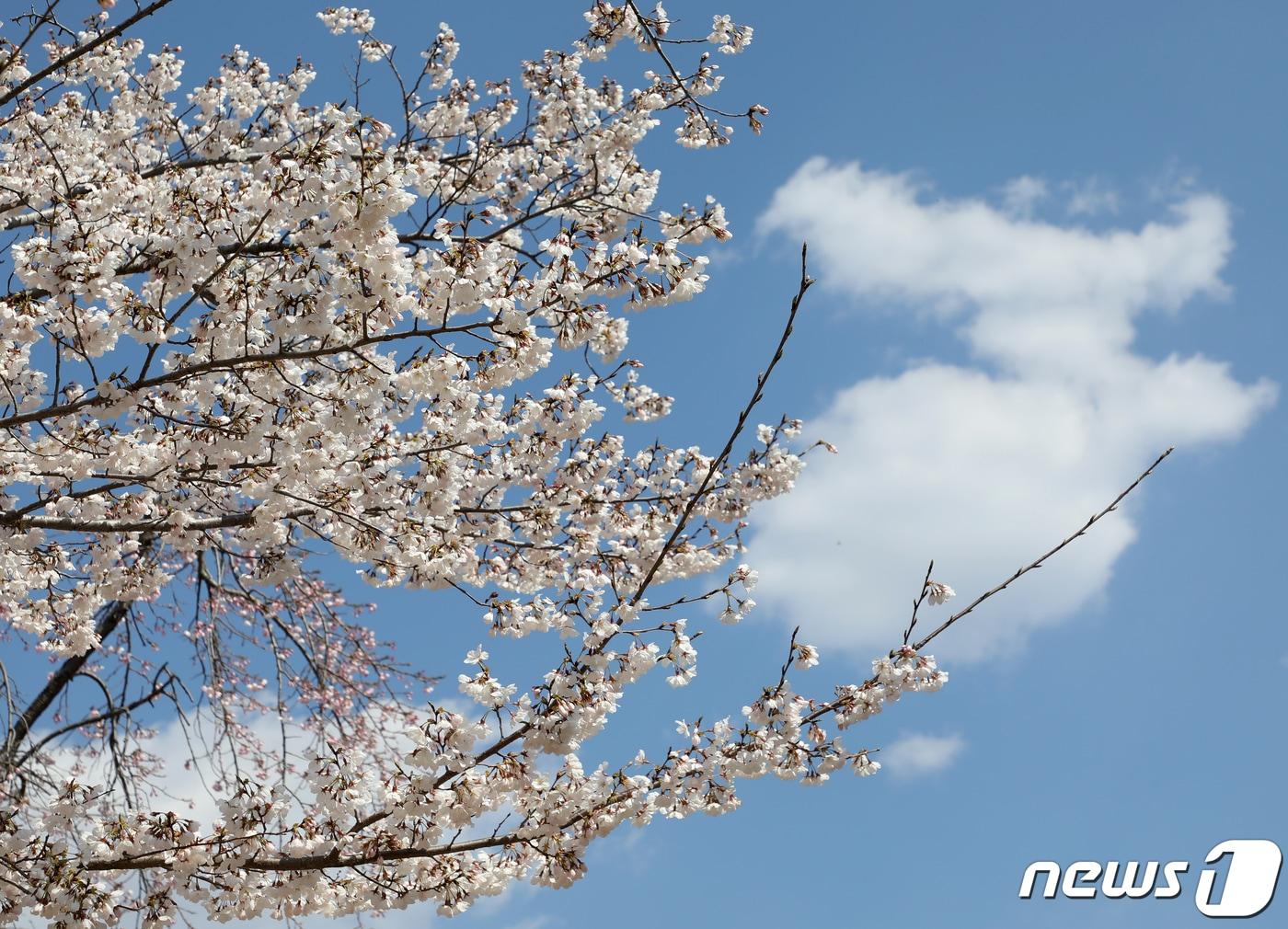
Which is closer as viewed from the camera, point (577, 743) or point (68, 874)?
point (577, 743)

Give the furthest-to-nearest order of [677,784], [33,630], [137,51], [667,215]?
[137,51] < [33,630] < [667,215] < [677,784]

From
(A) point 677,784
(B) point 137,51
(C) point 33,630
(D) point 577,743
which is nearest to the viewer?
(D) point 577,743

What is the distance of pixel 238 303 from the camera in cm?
461

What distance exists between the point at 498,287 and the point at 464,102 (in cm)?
560

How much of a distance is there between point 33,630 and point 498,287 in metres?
4.19

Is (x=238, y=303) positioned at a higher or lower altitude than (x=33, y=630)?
higher

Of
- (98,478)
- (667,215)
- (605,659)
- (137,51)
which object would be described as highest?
(137,51)

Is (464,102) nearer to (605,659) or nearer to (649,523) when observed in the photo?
(649,523)

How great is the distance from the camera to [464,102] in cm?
942

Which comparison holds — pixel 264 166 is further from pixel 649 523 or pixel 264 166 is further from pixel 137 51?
pixel 137 51

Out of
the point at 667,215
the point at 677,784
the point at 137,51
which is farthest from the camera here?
the point at 137,51

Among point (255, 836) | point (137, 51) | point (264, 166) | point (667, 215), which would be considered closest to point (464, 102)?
point (137, 51)

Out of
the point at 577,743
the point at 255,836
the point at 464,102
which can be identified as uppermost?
the point at 464,102

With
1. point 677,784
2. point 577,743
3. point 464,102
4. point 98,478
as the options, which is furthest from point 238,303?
point 464,102
